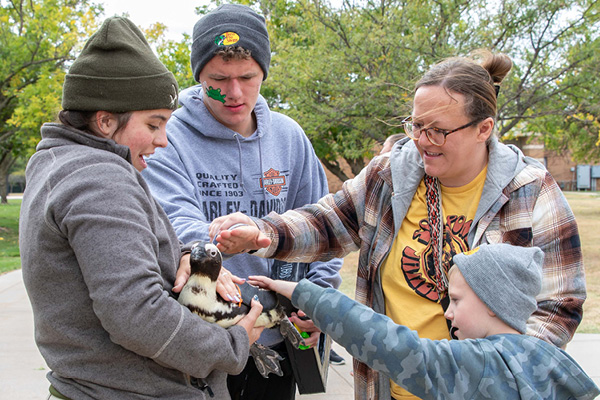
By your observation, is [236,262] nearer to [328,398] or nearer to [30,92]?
[328,398]

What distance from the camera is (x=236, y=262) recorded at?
2.51 meters

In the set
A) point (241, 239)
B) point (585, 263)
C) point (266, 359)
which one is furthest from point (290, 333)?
point (585, 263)

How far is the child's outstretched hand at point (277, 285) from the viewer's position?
2.02 metres

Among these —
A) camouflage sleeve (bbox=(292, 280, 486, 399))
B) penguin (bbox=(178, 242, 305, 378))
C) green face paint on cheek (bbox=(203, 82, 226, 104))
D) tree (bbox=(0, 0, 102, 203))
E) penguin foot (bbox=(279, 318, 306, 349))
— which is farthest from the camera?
tree (bbox=(0, 0, 102, 203))

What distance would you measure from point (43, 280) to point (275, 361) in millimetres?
969

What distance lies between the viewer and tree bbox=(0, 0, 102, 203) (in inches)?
538

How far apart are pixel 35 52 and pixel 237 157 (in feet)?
47.0

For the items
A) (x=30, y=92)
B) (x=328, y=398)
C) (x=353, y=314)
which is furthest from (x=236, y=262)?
(x=30, y=92)

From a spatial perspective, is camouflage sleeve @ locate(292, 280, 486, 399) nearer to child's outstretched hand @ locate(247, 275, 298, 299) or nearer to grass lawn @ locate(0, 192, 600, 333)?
child's outstretched hand @ locate(247, 275, 298, 299)

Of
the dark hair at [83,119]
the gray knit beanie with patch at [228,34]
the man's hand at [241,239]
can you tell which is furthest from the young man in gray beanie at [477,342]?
the gray knit beanie with patch at [228,34]

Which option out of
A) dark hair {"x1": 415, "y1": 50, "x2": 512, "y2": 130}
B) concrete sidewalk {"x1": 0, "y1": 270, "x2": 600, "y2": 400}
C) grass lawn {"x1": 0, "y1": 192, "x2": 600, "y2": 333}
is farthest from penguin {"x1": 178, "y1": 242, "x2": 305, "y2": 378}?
grass lawn {"x1": 0, "y1": 192, "x2": 600, "y2": 333}

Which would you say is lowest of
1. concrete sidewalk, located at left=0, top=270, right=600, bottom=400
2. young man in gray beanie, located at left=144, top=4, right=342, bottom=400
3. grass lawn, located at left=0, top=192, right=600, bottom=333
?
grass lawn, located at left=0, top=192, right=600, bottom=333

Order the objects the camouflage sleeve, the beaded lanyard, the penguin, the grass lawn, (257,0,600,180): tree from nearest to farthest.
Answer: the camouflage sleeve
the penguin
the beaded lanyard
the grass lawn
(257,0,600,180): tree

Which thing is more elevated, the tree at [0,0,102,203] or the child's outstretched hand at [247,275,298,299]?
the tree at [0,0,102,203]
